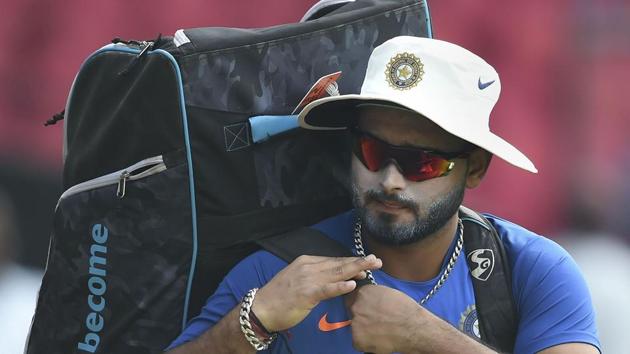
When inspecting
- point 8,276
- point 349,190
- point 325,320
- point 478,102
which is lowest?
point 8,276

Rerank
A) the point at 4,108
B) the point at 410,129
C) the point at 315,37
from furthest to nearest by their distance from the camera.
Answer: the point at 4,108 < the point at 315,37 < the point at 410,129

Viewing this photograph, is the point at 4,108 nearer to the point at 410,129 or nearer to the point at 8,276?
the point at 8,276

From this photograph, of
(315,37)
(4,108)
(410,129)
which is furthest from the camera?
(4,108)

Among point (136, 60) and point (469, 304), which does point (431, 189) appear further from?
point (136, 60)

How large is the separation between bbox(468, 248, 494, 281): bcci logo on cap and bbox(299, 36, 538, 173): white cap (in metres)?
0.26

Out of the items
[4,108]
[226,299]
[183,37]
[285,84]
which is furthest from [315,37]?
[4,108]

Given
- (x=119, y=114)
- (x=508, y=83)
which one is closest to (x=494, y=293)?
(x=119, y=114)

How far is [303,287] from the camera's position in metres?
2.95

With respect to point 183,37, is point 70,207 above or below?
below

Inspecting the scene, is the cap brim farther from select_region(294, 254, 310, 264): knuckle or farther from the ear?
select_region(294, 254, 310, 264): knuckle

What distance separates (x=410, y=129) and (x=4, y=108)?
2337 mm

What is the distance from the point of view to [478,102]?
3.18 metres

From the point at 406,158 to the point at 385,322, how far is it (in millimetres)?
423

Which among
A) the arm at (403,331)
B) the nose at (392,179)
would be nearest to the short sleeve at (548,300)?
the arm at (403,331)
